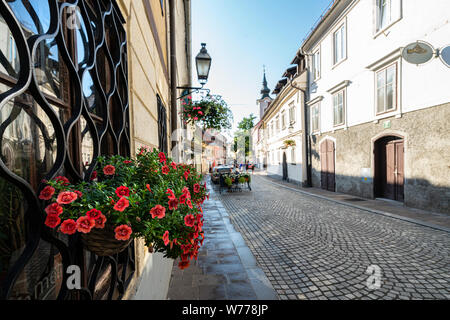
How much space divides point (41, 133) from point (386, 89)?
10258 millimetres

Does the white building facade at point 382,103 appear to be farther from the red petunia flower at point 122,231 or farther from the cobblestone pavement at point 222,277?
the red petunia flower at point 122,231

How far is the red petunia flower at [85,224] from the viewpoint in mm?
846

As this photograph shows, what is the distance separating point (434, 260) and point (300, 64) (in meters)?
14.7

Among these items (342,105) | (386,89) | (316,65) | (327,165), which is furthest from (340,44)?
(327,165)

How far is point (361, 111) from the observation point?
9.44 m

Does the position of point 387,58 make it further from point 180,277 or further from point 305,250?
point 180,277

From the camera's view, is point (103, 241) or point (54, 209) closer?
point (54, 209)

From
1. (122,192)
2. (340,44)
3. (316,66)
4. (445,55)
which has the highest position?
(340,44)

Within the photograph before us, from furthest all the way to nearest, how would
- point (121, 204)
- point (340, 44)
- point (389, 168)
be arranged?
point (340, 44) < point (389, 168) < point (121, 204)

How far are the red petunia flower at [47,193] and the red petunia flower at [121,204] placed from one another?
0.24m

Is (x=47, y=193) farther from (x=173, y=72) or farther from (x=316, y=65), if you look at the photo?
(x=316, y=65)

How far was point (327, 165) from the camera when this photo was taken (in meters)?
12.0

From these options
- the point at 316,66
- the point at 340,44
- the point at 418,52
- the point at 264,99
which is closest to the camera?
the point at 418,52

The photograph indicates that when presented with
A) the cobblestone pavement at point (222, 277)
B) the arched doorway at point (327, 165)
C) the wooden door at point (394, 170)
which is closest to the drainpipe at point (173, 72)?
the cobblestone pavement at point (222, 277)
